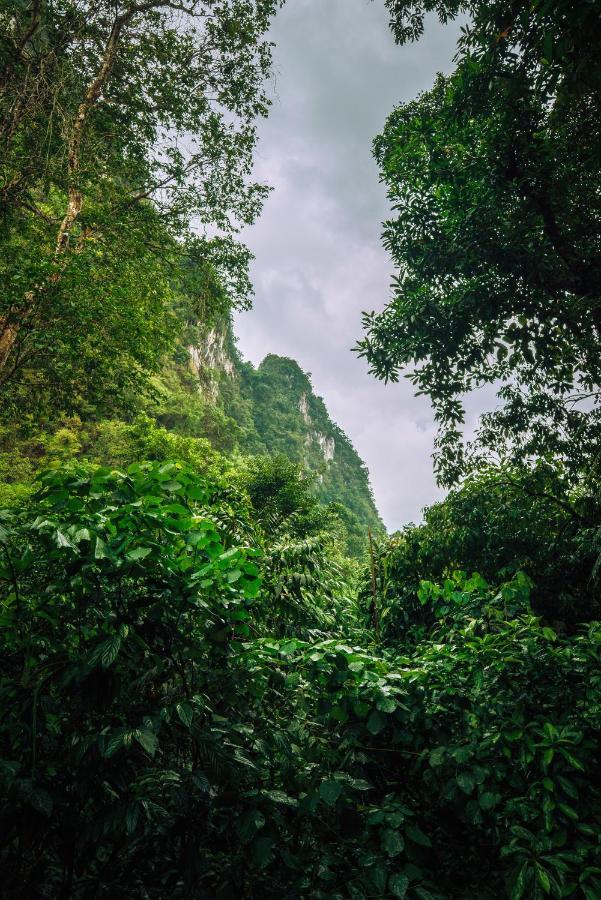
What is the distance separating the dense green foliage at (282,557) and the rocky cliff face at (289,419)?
39.9 meters

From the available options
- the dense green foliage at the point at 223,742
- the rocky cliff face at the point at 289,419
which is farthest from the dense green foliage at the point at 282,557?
the rocky cliff face at the point at 289,419

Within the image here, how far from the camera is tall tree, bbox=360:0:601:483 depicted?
5.42m

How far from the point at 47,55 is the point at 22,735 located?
7098 mm

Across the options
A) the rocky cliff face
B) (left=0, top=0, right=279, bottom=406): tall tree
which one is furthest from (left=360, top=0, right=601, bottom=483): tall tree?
the rocky cliff face

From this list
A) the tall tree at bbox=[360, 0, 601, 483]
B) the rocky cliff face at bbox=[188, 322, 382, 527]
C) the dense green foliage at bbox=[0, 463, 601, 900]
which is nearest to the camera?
the dense green foliage at bbox=[0, 463, 601, 900]

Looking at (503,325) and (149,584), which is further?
(503,325)

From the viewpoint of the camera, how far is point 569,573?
6.71 metres

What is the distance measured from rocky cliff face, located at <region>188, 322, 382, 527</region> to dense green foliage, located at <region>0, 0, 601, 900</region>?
39.9 meters

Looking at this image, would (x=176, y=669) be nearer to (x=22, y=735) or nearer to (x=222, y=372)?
(x=22, y=735)

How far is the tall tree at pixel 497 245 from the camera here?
5422mm

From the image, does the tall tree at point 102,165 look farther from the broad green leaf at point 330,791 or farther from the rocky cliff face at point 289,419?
the rocky cliff face at point 289,419

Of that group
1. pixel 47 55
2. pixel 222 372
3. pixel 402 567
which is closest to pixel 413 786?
pixel 402 567

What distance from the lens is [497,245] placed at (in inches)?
246

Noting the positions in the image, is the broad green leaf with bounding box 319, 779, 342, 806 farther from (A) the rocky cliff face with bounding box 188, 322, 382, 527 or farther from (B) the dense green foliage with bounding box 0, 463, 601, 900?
(A) the rocky cliff face with bounding box 188, 322, 382, 527
